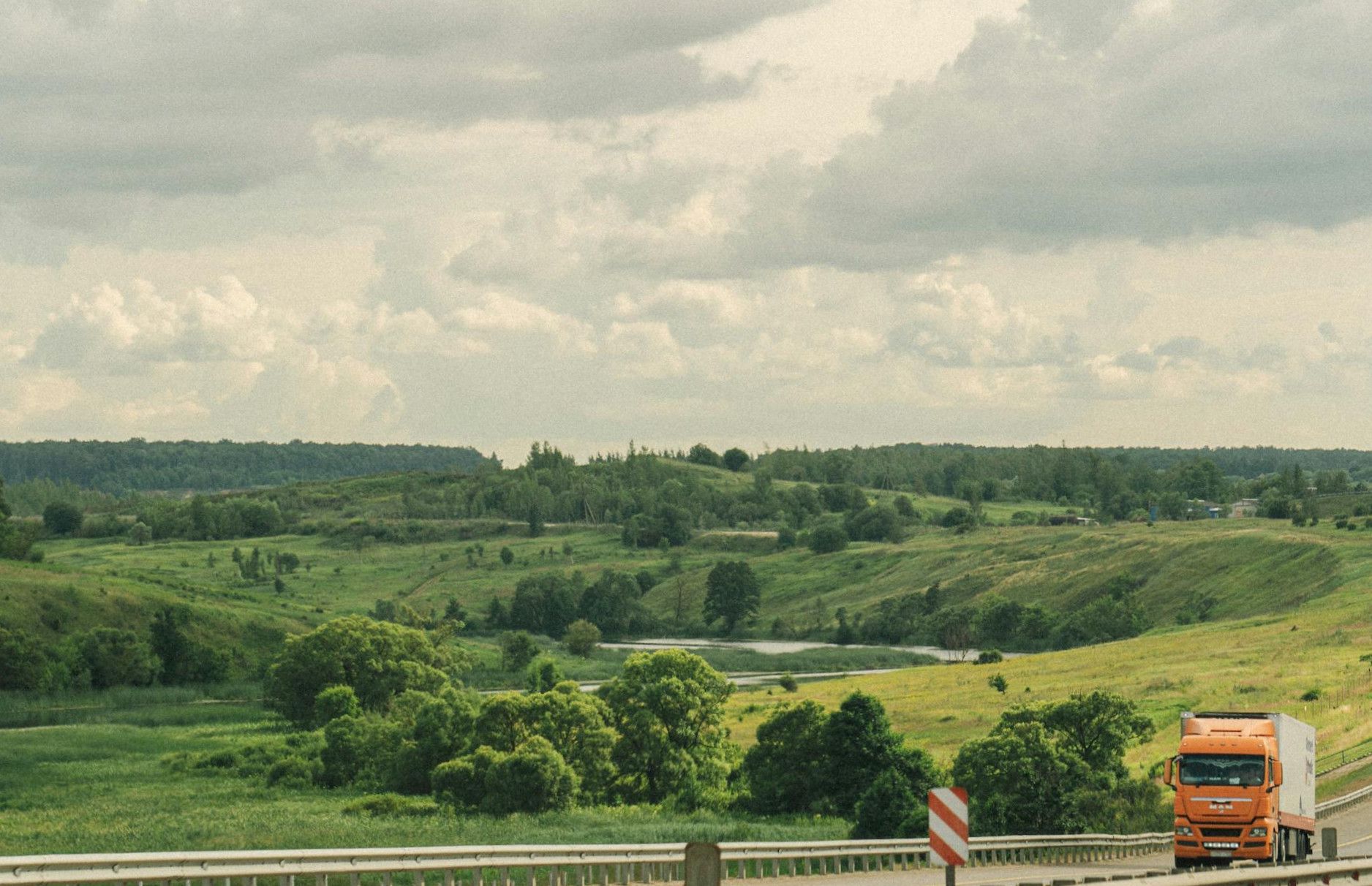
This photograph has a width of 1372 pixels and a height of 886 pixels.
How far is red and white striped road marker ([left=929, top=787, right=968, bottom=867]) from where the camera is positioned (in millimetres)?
22609

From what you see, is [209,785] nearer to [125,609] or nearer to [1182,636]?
[125,609]

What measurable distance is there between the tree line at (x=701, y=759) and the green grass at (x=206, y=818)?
245 cm

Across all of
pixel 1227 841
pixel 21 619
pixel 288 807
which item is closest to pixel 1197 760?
pixel 1227 841

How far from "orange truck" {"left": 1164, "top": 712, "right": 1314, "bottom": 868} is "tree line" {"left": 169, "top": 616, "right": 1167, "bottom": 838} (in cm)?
2347

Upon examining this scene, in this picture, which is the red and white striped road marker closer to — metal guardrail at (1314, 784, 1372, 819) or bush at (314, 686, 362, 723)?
metal guardrail at (1314, 784, 1372, 819)

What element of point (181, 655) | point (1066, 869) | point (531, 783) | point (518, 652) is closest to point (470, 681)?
point (518, 652)

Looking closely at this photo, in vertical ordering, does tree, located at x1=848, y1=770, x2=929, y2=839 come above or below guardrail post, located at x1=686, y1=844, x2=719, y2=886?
below

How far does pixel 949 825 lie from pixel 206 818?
225 ft

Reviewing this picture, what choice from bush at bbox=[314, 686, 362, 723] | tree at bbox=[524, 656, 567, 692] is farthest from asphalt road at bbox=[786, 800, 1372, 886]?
bush at bbox=[314, 686, 362, 723]

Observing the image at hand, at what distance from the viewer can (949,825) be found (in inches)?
894

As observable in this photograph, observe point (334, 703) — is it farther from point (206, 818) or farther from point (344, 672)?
point (206, 818)

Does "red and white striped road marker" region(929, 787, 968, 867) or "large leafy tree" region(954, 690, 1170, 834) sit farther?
"large leafy tree" region(954, 690, 1170, 834)

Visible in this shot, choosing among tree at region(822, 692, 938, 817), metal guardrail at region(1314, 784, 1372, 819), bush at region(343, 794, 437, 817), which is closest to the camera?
metal guardrail at region(1314, 784, 1372, 819)

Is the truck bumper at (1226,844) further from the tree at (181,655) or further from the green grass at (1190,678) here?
the tree at (181,655)
